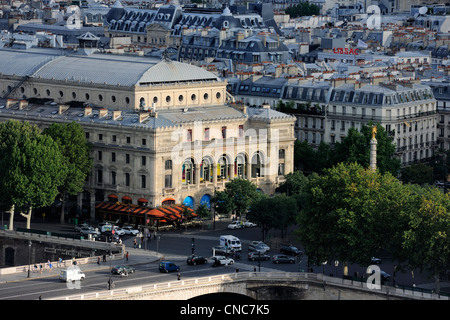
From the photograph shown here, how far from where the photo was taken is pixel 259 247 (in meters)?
154

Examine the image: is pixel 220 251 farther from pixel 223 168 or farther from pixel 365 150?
pixel 365 150

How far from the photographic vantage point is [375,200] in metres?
142

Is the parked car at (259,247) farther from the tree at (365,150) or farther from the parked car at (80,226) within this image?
the tree at (365,150)

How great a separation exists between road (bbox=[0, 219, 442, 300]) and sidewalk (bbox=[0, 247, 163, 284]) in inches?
36.4

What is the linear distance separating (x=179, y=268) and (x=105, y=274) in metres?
6.67

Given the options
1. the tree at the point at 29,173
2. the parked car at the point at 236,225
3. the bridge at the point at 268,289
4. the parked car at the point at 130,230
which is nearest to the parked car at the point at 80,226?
the tree at the point at 29,173

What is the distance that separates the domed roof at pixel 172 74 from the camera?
181750mm

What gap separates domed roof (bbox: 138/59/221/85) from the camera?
181750mm

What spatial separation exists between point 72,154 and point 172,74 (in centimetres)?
1721

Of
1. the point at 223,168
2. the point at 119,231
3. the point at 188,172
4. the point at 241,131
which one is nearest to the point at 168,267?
the point at 119,231

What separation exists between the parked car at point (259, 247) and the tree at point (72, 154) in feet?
79.2

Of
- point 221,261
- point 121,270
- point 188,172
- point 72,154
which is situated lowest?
point 221,261
